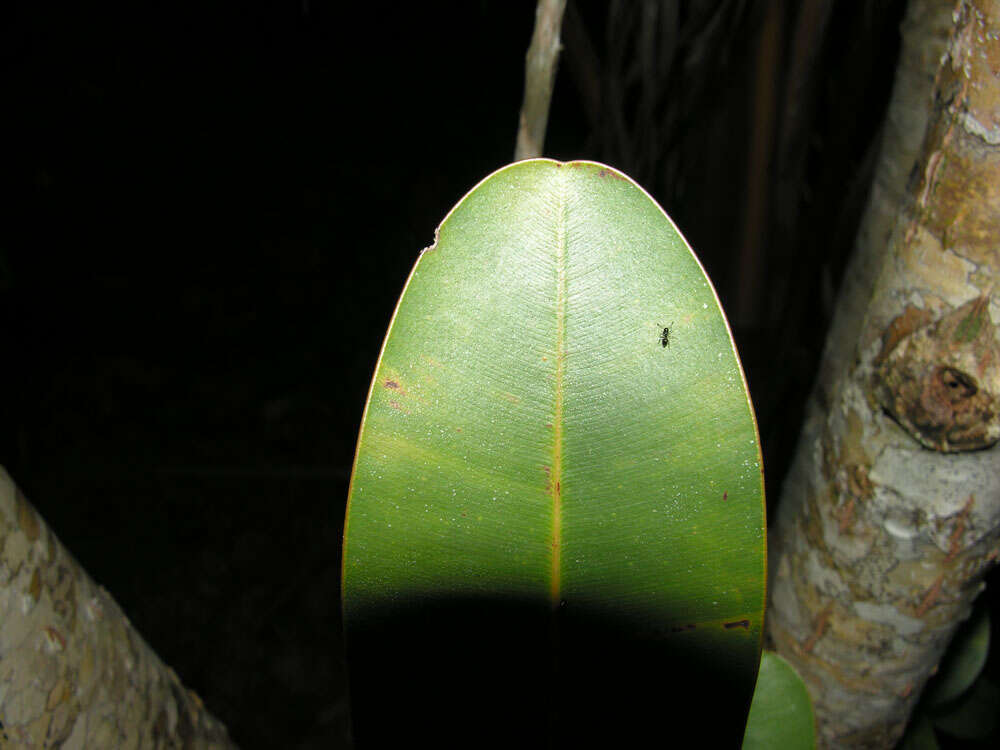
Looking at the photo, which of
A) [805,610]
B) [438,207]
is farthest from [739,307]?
[805,610]

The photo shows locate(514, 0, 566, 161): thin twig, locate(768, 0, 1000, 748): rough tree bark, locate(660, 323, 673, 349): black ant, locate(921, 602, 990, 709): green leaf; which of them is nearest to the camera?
locate(660, 323, 673, 349): black ant

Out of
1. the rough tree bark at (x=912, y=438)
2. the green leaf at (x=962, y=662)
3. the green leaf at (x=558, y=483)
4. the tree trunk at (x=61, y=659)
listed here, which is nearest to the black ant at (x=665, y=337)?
the green leaf at (x=558, y=483)

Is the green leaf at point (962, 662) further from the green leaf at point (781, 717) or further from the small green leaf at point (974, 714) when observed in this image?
the green leaf at point (781, 717)

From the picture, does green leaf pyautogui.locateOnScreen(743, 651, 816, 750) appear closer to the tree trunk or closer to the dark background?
the tree trunk

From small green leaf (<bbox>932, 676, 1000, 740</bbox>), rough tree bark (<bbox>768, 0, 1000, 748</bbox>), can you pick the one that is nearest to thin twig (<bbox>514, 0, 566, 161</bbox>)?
rough tree bark (<bbox>768, 0, 1000, 748</bbox>)

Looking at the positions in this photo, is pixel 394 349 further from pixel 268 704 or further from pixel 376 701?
pixel 268 704
